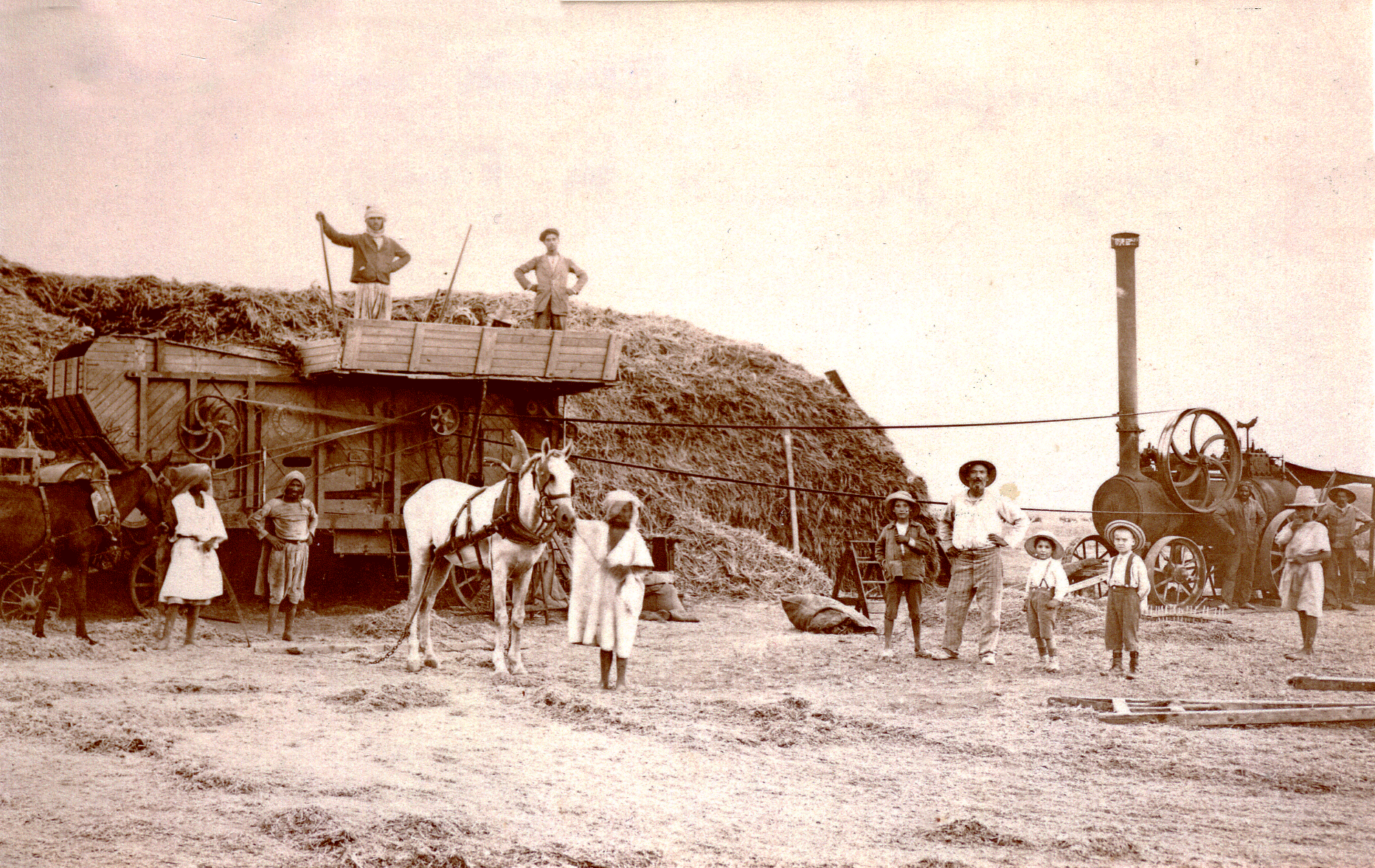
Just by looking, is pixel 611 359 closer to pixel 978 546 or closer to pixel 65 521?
pixel 978 546

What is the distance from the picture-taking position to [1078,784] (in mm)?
5777

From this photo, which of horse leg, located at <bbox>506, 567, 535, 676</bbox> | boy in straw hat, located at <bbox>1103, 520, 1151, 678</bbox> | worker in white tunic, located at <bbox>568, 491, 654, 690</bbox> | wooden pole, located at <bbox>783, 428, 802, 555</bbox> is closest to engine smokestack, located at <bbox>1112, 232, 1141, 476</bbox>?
boy in straw hat, located at <bbox>1103, 520, 1151, 678</bbox>

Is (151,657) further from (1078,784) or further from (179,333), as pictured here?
(1078,784)

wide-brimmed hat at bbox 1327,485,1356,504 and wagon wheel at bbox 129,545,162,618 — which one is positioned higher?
wide-brimmed hat at bbox 1327,485,1356,504

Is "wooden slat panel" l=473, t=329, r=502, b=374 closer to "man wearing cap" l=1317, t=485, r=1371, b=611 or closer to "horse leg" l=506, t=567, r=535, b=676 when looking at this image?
"horse leg" l=506, t=567, r=535, b=676

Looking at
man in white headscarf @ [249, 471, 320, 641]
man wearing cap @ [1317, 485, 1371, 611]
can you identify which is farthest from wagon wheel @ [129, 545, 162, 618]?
man wearing cap @ [1317, 485, 1371, 611]

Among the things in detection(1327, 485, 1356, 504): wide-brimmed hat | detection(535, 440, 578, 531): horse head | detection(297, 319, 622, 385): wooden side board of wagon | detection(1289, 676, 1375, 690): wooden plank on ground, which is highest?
detection(297, 319, 622, 385): wooden side board of wagon

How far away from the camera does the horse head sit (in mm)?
8133

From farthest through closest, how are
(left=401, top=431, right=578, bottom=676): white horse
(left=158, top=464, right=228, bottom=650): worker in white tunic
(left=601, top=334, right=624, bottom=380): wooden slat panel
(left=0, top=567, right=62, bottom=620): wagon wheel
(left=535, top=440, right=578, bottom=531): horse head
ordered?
(left=601, top=334, right=624, bottom=380): wooden slat panel
(left=0, top=567, right=62, bottom=620): wagon wheel
(left=158, top=464, right=228, bottom=650): worker in white tunic
(left=401, top=431, right=578, bottom=676): white horse
(left=535, top=440, right=578, bottom=531): horse head

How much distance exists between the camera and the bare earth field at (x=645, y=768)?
16.1 feet

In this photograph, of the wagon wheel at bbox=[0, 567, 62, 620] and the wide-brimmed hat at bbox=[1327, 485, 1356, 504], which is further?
the wide-brimmed hat at bbox=[1327, 485, 1356, 504]

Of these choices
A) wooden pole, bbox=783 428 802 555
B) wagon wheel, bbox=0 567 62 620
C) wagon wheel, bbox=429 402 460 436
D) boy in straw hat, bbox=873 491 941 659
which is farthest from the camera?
wooden pole, bbox=783 428 802 555

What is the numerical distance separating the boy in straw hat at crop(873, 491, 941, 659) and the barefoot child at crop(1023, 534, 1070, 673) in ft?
3.40

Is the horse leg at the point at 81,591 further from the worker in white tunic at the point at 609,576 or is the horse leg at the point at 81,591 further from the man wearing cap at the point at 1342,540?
the man wearing cap at the point at 1342,540
